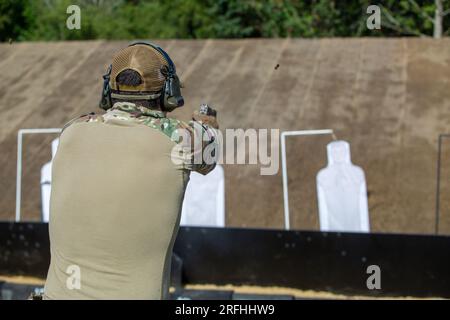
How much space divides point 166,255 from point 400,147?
25.3ft

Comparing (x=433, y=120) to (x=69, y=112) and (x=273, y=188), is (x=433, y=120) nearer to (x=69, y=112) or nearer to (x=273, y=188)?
(x=273, y=188)

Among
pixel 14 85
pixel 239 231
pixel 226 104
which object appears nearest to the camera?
pixel 239 231

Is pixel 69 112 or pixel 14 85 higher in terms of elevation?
pixel 14 85

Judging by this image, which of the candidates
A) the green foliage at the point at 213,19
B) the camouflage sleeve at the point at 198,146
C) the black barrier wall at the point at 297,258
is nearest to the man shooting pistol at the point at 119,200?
the camouflage sleeve at the point at 198,146

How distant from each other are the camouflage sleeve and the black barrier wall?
456 cm

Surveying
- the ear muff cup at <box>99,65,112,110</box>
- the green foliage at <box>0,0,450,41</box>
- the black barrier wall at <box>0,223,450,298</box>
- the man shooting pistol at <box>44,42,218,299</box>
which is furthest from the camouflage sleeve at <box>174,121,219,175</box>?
the green foliage at <box>0,0,450,41</box>

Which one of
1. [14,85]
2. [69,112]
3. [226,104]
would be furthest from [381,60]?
[14,85]

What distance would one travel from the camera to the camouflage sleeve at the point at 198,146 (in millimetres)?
1876

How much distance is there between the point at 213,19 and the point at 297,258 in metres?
14.7

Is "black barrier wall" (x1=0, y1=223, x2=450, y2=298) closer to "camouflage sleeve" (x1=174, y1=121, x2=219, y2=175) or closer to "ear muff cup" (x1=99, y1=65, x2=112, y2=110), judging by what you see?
"camouflage sleeve" (x1=174, y1=121, x2=219, y2=175)

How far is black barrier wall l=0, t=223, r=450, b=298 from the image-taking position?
20.4ft

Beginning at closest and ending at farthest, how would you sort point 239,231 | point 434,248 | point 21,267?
point 434,248, point 239,231, point 21,267

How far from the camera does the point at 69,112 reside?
36.1ft

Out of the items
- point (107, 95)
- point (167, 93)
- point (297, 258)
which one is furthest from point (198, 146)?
point (297, 258)
